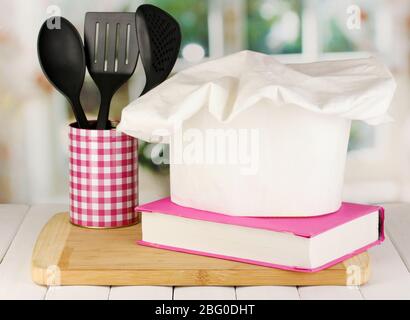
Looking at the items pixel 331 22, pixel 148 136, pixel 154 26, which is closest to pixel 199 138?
pixel 148 136

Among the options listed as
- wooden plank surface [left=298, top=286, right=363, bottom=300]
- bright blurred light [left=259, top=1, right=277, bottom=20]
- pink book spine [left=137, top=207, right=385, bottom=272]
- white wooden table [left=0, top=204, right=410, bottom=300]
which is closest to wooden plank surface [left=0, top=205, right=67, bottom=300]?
white wooden table [left=0, top=204, right=410, bottom=300]

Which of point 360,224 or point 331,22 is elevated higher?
point 331,22

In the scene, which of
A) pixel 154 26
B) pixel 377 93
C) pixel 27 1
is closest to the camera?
pixel 377 93

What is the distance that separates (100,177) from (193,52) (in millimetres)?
221

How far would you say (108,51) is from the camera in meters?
0.99

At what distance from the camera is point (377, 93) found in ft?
2.66

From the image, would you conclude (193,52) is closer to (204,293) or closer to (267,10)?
(267,10)

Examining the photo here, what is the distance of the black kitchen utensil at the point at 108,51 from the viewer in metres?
0.99

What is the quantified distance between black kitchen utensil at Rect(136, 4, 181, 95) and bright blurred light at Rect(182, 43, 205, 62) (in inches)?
3.6

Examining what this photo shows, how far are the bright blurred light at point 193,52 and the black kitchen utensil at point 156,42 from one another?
0.09 m

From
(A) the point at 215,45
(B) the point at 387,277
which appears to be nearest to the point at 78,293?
(B) the point at 387,277

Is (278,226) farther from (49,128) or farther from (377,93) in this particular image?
(49,128)

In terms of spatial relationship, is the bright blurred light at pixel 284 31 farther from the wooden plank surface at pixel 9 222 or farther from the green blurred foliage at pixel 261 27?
the wooden plank surface at pixel 9 222

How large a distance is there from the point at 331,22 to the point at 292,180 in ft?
1.03
